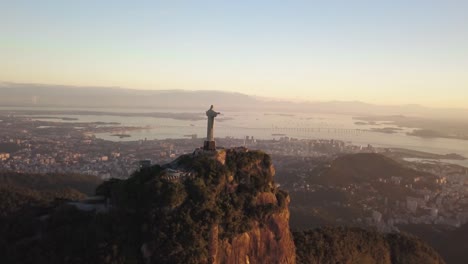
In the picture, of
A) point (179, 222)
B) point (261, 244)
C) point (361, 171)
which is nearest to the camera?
point (179, 222)

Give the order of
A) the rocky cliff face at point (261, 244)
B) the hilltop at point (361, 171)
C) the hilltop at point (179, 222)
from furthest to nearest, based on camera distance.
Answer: the hilltop at point (361, 171)
the rocky cliff face at point (261, 244)
the hilltop at point (179, 222)

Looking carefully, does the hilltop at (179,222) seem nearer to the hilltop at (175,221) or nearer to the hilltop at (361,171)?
the hilltop at (175,221)

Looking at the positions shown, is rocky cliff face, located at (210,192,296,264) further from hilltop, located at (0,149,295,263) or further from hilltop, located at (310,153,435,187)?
hilltop, located at (310,153,435,187)

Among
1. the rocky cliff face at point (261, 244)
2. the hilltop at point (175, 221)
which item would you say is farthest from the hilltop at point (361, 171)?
the hilltop at point (175, 221)

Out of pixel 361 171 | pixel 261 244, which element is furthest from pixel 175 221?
pixel 361 171

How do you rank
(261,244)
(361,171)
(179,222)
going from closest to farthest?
(179,222)
(261,244)
(361,171)

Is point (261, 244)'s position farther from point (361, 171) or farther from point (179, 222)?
point (361, 171)

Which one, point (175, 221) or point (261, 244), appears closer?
point (175, 221)

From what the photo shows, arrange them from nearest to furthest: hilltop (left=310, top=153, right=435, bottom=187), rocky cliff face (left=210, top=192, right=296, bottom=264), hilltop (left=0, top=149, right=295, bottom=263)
A: hilltop (left=0, top=149, right=295, bottom=263) < rocky cliff face (left=210, top=192, right=296, bottom=264) < hilltop (left=310, top=153, right=435, bottom=187)

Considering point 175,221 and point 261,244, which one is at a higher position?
point 175,221

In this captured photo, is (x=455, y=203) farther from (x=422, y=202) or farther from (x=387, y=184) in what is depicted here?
(x=387, y=184)

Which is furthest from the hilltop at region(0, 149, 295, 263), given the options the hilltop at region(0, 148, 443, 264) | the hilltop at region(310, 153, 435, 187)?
the hilltop at region(310, 153, 435, 187)
